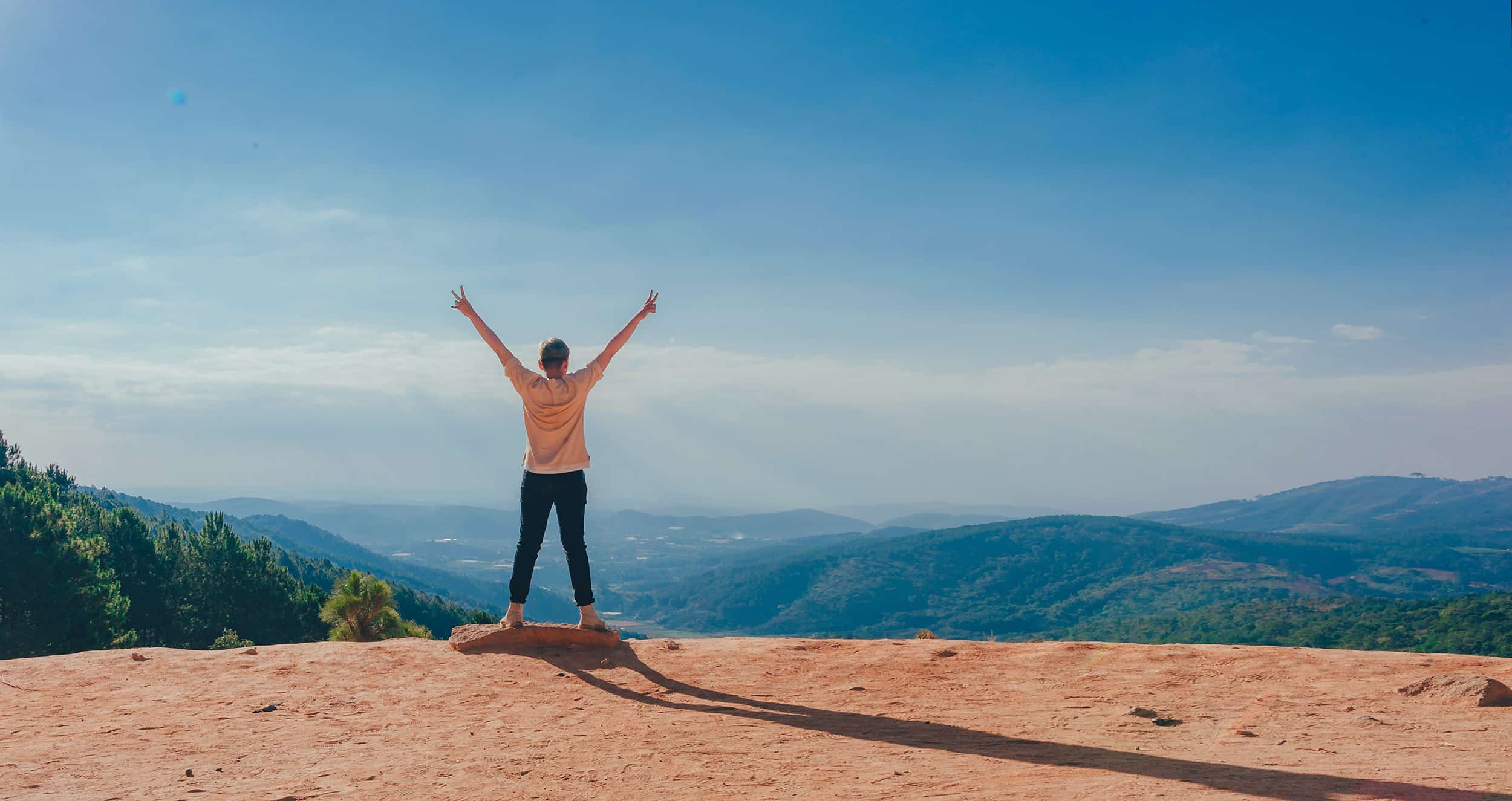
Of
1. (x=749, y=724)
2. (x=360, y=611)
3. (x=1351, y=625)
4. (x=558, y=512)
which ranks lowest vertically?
(x=1351, y=625)

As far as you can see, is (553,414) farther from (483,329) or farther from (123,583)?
(123,583)

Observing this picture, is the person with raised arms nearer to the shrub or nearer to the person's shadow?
the person's shadow

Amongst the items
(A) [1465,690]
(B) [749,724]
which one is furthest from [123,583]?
(A) [1465,690]

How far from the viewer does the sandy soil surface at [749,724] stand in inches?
187

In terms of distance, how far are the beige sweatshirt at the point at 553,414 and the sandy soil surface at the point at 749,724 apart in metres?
1.95

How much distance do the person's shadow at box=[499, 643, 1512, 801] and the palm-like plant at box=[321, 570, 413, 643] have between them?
20116 millimetres

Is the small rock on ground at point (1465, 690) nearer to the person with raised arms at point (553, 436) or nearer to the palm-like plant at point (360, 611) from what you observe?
the person with raised arms at point (553, 436)

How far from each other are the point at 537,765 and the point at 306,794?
1249 mm

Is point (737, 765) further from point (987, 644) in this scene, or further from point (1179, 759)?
point (987, 644)

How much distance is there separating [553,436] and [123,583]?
52702mm

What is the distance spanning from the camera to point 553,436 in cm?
851

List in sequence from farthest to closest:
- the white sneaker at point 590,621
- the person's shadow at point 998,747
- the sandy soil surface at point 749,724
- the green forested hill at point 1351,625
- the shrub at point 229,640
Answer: the green forested hill at point 1351,625, the shrub at point 229,640, the white sneaker at point 590,621, the sandy soil surface at point 749,724, the person's shadow at point 998,747

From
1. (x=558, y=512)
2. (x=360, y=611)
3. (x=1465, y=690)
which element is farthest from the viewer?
A: (x=360, y=611)

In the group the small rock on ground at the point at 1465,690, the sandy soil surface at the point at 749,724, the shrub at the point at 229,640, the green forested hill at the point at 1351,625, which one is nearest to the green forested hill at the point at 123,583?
the shrub at the point at 229,640
